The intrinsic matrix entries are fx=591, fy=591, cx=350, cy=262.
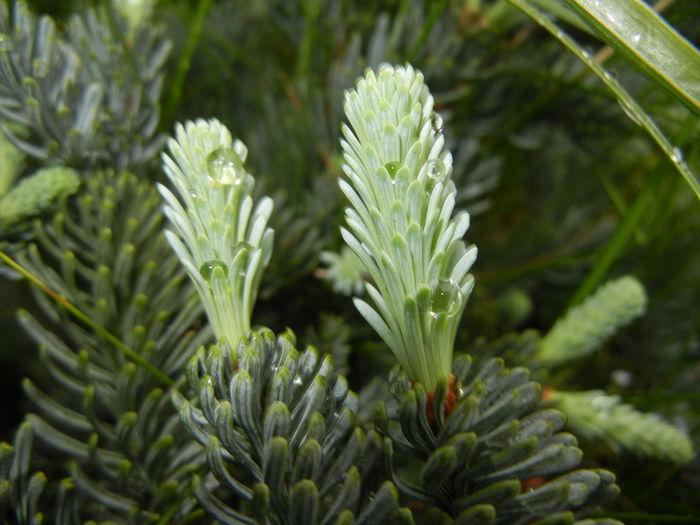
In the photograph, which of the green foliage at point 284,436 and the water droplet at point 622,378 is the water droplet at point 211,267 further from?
the water droplet at point 622,378

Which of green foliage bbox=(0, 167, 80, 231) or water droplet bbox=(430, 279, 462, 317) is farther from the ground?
green foliage bbox=(0, 167, 80, 231)

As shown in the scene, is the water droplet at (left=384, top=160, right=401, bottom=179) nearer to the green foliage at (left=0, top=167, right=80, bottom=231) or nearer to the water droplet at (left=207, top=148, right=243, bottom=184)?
the water droplet at (left=207, top=148, right=243, bottom=184)

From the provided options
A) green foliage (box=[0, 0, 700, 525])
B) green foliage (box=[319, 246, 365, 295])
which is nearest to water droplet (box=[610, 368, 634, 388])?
green foliage (box=[0, 0, 700, 525])

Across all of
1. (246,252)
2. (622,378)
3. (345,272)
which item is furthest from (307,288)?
(622,378)

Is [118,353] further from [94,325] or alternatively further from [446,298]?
[446,298]

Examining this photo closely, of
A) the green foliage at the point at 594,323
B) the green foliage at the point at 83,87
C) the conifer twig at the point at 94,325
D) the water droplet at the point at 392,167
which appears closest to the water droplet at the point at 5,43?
the green foliage at the point at 83,87

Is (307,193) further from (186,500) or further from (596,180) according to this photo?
(596,180)

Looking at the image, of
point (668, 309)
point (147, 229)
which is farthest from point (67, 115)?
point (668, 309)
